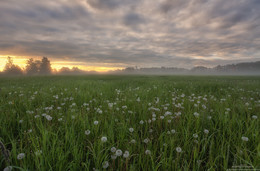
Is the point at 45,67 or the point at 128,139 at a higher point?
the point at 45,67

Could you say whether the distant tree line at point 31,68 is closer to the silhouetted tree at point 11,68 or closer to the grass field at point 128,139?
the silhouetted tree at point 11,68

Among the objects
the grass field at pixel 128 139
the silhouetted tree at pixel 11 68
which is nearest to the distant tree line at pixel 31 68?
the silhouetted tree at pixel 11 68

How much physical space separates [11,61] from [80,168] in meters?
133

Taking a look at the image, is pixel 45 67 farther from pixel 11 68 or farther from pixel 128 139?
pixel 128 139

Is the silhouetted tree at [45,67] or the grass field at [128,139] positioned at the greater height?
the silhouetted tree at [45,67]

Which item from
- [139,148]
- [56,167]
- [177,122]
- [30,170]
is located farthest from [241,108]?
[30,170]

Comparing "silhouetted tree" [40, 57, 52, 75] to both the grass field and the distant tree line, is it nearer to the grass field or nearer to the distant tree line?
the distant tree line

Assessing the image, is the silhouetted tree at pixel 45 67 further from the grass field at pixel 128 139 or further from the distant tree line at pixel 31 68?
the grass field at pixel 128 139

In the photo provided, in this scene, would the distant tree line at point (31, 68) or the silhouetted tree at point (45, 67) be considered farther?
the silhouetted tree at point (45, 67)

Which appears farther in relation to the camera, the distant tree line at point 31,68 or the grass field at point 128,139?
the distant tree line at point 31,68

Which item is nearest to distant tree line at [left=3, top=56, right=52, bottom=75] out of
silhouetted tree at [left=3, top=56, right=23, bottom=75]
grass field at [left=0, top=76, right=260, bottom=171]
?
silhouetted tree at [left=3, top=56, right=23, bottom=75]

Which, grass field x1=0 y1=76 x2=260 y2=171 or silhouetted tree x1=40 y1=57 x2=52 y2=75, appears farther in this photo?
silhouetted tree x1=40 y1=57 x2=52 y2=75

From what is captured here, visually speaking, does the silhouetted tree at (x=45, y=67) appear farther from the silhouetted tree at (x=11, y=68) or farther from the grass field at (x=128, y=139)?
the grass field at (x=128, y=139)

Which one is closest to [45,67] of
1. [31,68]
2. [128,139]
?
[31,68]
